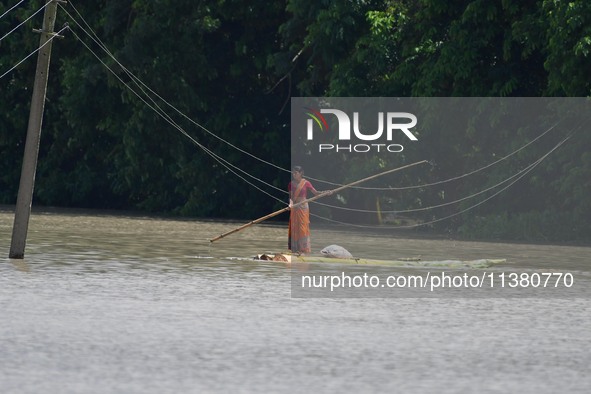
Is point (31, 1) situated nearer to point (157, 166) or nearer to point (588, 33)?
point (157, 166)

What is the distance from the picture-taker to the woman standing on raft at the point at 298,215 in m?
26.0

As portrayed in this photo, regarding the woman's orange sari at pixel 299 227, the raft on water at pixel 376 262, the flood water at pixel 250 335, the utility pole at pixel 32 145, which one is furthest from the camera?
the woman's orange sari at pixel 299 227

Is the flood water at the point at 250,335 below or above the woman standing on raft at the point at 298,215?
below

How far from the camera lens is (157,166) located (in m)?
48.8

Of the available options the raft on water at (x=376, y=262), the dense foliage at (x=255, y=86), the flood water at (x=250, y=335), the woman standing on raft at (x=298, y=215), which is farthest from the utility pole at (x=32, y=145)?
the dense foliage at (x=255, y=86)

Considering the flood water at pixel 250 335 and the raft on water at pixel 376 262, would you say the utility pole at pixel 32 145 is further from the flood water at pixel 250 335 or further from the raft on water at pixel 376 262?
the raft on water at pixel 376 262

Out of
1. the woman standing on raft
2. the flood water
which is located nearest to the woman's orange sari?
the woman standing on raft

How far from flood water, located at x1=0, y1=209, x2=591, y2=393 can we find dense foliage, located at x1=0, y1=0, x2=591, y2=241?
1339 cm

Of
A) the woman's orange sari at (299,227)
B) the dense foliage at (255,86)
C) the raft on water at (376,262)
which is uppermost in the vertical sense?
the dense foliage at (255,86)

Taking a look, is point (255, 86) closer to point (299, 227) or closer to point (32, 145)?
point (299, 227)

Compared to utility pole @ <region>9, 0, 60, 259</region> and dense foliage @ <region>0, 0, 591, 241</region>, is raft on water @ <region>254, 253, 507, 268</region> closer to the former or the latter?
utility pole @ <region>9, 0, 60, 259</region>

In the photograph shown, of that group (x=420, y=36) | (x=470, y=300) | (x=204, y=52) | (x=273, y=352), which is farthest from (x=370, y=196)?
(x=273, y=352)

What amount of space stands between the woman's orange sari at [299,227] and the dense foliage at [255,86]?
1102 cm

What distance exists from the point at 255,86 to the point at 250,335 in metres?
36.6
